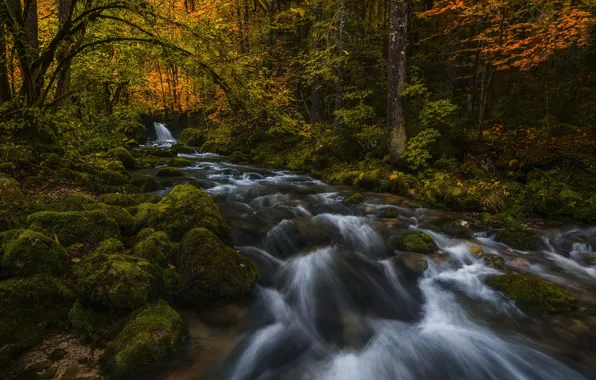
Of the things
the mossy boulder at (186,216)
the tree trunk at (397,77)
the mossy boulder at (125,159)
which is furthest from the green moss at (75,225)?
the mossy boulder at (125,159)

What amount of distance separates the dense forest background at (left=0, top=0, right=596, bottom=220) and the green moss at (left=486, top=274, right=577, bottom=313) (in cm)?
278

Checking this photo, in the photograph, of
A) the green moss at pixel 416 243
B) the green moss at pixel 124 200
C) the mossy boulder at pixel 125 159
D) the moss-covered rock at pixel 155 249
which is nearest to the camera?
the moss-covered rock at pixel 155 249

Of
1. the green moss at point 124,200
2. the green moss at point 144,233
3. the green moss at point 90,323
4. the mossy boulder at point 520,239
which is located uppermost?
the green moss at point 124,200

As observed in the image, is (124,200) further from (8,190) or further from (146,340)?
(146,340)

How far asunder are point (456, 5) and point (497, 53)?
2784 millimetres

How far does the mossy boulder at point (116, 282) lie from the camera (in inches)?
136

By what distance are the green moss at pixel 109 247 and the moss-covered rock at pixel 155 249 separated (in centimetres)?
20

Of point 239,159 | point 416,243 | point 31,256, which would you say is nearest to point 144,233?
point 31,256

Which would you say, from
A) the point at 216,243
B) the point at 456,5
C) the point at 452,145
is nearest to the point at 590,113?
the point at 452,145

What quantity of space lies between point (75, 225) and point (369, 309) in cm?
441

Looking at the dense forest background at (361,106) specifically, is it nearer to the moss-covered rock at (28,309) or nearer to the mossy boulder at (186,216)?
the mossy boulder at (186,216)

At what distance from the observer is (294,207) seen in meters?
8.61

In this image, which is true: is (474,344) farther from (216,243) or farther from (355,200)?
(355,200)

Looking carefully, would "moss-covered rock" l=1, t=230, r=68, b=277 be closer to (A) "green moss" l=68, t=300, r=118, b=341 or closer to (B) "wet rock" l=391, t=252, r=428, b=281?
(A) "green moss" l=68, t=300, r=118, b=341
